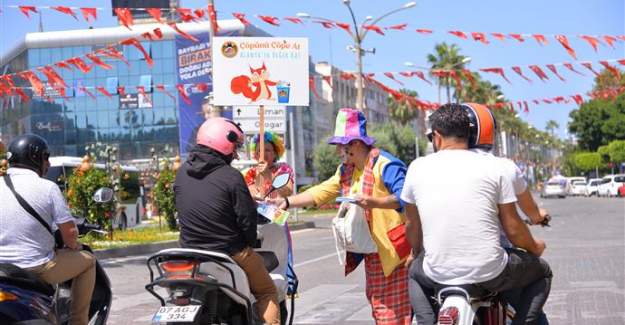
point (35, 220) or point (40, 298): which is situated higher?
point (35, 220)

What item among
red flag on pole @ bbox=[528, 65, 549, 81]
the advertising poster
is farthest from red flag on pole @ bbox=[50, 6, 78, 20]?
the advertising poster

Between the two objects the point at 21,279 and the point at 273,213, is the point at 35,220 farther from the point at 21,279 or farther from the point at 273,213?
the point at 273,213

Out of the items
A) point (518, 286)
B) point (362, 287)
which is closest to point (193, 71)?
point (362, 287)

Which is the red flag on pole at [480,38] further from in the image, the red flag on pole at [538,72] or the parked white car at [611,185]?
the parked white car at [611,185]

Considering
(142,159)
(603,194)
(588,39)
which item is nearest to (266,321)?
(588,39)

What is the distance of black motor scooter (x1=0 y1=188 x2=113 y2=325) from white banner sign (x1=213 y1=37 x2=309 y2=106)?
10.2 ft

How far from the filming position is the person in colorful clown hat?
5.42 meters

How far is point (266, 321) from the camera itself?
211 inches

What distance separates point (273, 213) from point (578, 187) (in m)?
79.8

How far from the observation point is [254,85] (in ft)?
29.1

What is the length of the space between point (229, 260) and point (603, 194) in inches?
2751

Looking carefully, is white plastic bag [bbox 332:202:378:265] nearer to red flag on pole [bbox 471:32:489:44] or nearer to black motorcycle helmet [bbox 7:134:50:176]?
black motorcycle helmet [bbox 7:134:50:176]

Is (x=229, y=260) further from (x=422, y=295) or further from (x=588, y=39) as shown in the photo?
(x=588, y=39)

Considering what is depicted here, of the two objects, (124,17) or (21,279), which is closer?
(21,279)
